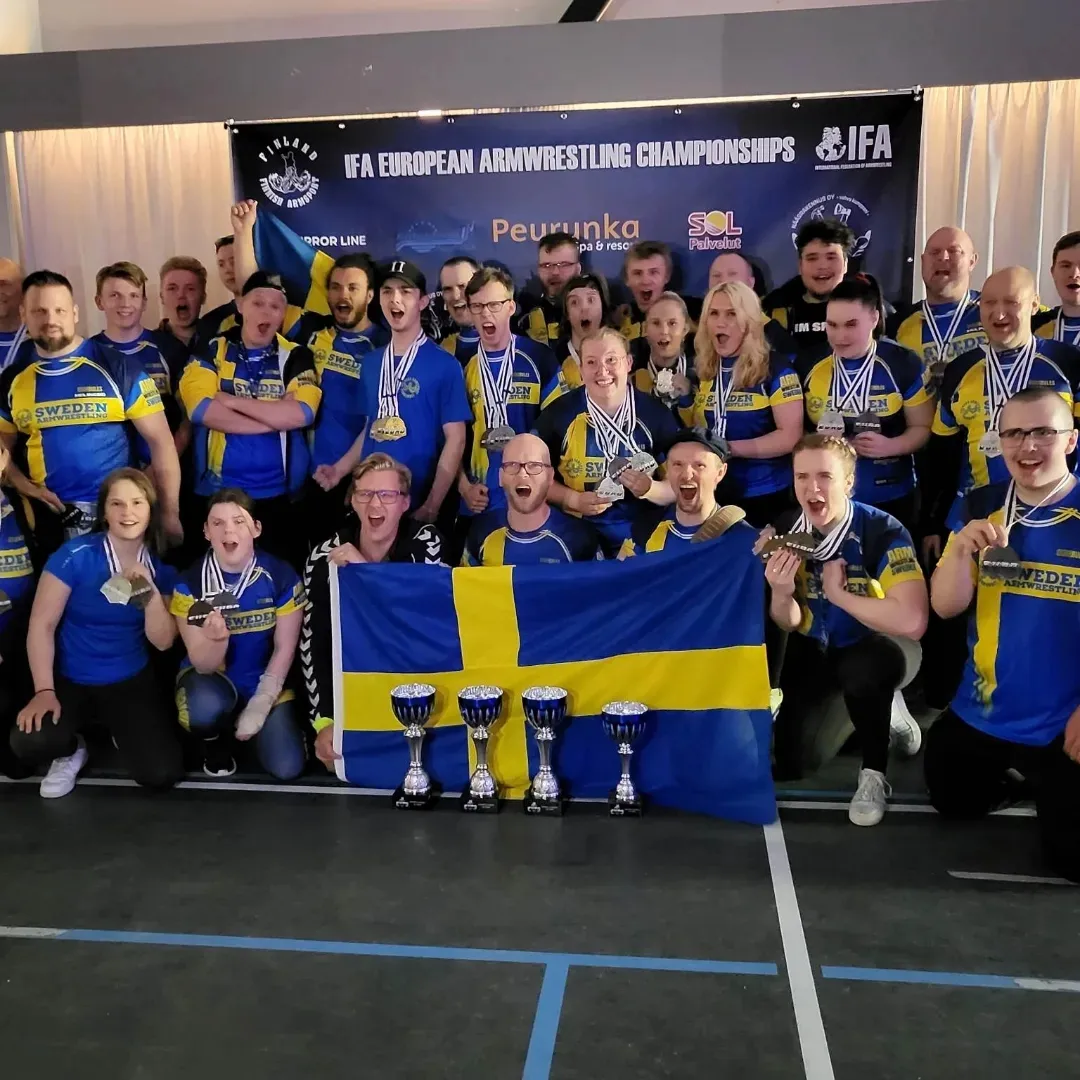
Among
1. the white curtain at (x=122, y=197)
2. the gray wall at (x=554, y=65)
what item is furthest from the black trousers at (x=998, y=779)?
the white curtain at (x=122, y=197)

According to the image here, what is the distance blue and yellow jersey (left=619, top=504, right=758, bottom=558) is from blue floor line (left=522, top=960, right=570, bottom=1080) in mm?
1649

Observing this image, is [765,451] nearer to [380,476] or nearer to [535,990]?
[380,476]

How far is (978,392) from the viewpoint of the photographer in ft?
14.3

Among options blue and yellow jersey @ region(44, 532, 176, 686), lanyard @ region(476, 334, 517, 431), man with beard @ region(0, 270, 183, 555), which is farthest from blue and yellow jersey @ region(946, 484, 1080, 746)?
man with beard @ region(0, 270, 183, 555)

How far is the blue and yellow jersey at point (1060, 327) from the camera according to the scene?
4.59 m

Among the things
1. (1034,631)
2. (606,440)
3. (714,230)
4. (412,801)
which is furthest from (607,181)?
(412,801)

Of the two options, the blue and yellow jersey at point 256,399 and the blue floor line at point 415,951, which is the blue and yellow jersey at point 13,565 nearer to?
the blue and yellow jersey at point 256,399

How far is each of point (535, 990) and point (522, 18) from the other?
6332 mm

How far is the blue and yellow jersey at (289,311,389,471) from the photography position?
5039 millimetres

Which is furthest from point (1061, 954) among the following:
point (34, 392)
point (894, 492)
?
point (34, 392)

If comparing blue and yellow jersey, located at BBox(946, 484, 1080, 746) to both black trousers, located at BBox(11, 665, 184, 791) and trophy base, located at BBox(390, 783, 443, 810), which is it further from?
black trousers, located at BBox(11, 665, 184, 791)

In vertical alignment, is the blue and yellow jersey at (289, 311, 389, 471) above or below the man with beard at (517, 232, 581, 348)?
below

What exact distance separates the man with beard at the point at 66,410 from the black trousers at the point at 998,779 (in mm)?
3460

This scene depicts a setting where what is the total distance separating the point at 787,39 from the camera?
6055mm
